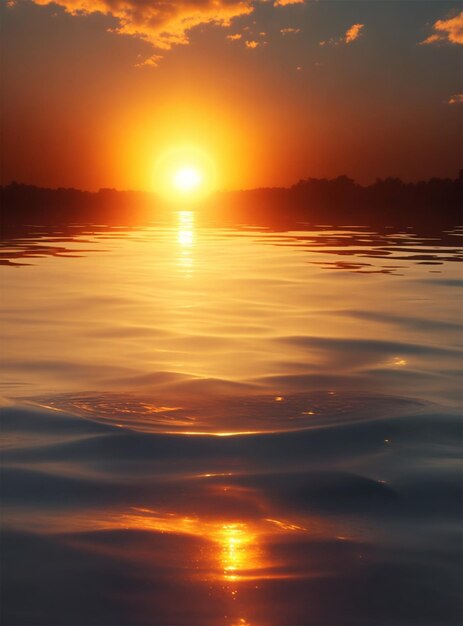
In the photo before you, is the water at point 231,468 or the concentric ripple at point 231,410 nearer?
the water at point 231,468

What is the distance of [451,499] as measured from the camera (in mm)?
3672

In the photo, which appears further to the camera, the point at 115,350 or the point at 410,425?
the point at 115,350

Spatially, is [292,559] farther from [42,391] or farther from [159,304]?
[159,304]

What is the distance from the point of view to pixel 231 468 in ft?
13.3

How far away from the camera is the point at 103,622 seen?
8.60ft

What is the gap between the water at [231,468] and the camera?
2.81 metres

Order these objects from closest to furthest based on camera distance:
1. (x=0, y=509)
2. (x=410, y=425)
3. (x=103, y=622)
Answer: (x=103, y=622) → (x=0, y=509) → (x=410, y=425)

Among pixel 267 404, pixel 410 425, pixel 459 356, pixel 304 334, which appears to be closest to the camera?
pixel 410 425

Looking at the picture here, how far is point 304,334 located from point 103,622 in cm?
585

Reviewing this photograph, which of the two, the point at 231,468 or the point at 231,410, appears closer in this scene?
the point at 231,468

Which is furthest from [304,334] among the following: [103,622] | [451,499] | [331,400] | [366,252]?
[366,252]

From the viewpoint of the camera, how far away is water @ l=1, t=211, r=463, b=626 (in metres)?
2.81

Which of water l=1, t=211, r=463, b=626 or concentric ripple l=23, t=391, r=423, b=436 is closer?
water l=1, t=211, r=463, b=626

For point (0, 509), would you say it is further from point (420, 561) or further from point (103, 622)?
point (420, 561)
